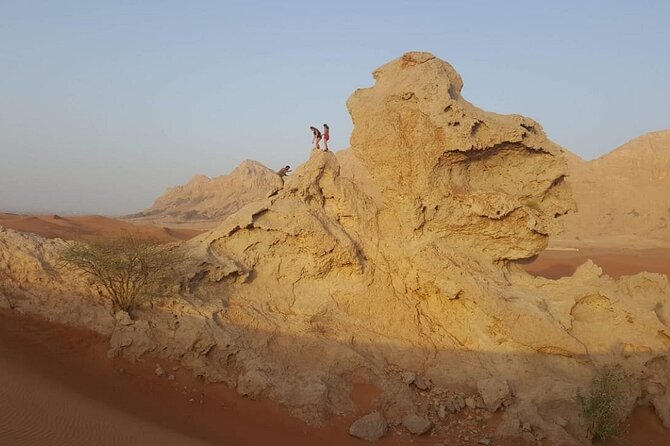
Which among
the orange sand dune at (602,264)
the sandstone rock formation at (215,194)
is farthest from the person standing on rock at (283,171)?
the sandstone rock formation at (215,194)

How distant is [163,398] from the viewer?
6977mm

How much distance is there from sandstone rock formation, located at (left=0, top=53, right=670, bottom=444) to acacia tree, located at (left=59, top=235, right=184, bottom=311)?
1.09 feet

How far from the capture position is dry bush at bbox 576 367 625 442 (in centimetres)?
716

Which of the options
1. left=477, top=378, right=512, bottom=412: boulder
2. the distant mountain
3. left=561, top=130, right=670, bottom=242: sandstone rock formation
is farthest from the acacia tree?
left=561, top=130, right=670, bottom=242: sandstone rock formation

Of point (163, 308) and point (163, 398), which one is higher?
point (163, 308)

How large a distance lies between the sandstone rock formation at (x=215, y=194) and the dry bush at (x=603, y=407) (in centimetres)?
5489

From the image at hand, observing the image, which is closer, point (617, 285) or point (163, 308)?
point (163, 308)

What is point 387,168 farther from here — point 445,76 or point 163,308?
point 163,308

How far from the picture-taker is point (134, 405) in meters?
6.58

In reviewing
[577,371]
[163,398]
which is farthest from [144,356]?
[577,371]

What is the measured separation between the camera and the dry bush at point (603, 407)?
716cm

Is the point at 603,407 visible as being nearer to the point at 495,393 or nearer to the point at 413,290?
the point at 495,393

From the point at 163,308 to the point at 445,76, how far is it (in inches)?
241

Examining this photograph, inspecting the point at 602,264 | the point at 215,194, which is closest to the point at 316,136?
the point at 602,264
